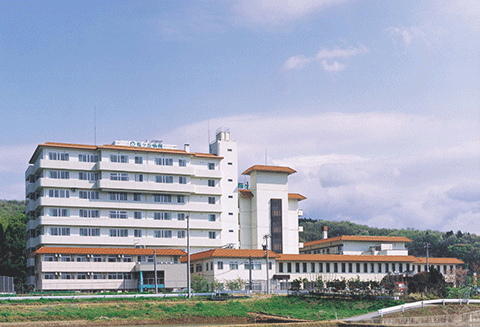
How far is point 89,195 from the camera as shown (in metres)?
98.6

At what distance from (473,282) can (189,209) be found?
171 ft

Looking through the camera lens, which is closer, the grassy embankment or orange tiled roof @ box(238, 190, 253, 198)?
the grassy embankment

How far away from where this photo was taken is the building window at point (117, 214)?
3927 inches

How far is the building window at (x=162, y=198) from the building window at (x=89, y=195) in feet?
33.0

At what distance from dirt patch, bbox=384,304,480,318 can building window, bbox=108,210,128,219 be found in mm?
59830

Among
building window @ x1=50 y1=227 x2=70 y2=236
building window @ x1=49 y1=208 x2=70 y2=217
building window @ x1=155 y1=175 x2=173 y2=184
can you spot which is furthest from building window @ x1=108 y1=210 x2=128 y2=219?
building window @ x1=155 y1=175 x2=173 y2=184

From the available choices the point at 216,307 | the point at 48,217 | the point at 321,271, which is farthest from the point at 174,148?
the point at 216,307

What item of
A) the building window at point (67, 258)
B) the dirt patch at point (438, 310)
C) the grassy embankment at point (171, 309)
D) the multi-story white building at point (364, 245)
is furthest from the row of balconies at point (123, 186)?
the dirt patch at point (438, 310)

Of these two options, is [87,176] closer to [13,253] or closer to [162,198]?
[162,198]

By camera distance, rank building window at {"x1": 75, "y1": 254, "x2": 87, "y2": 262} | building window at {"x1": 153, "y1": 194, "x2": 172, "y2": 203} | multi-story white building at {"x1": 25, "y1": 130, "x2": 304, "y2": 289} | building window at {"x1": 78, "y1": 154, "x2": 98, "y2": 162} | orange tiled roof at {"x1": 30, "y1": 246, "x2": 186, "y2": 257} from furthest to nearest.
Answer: building window at {"x1": 153, "y1": 194, "x2": 172, "y2": 203} < building window at {"x1": 78, "y1": 154, "x2": 98, "y2": 162} < multi-story white building at {"x1": 25, "y1": 130, "x2": 304, "y2": 289} < building window at {"x1": 75, "y1": 254, "x2": 87, "y2": 262} < orange tiled roof at {"x1": 30, "y1": 246, "x2": 186, "y2": 257}

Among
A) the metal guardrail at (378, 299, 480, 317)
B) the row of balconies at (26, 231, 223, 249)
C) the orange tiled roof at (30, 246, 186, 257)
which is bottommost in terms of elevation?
the metal guardrail at (378, 299, 480, 317)

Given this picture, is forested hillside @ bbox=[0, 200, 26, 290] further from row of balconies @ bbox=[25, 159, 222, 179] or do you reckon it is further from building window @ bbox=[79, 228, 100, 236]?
building window @ bbox=[79, 228, 100, 236]

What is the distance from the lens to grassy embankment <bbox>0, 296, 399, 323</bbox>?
2105 inches

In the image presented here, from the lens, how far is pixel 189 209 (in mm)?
104438
